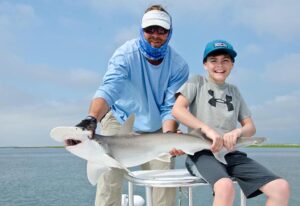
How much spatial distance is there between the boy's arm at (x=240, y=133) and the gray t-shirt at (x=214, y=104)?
7 cm

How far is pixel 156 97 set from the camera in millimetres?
4918

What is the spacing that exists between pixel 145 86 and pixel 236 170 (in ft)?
4.56

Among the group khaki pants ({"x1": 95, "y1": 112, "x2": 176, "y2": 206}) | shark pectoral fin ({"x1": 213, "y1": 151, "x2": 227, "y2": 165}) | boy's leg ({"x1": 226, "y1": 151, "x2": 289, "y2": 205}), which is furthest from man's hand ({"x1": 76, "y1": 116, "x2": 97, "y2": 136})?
boy's leg ({"x1": 226, "y1": 151, "x2": 289, "y2": 205})

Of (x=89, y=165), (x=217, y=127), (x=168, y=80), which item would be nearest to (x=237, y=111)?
(x=217, y=127)

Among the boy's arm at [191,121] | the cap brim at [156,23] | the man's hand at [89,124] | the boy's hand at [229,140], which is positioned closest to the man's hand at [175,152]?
the boy's arm at [191,121]

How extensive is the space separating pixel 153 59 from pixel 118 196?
151 cm

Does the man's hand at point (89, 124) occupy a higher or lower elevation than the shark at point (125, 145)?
higher

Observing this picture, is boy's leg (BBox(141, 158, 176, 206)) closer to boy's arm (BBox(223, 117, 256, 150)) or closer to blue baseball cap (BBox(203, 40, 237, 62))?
boy's arm (BBox(223, 117, 256, 150))

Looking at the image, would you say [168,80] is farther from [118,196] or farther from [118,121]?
[118,196]

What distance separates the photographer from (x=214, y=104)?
4469 millimetres

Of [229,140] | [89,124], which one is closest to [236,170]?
[229,140]

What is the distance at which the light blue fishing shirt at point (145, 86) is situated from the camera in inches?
188

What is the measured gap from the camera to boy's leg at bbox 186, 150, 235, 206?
3.56 meters

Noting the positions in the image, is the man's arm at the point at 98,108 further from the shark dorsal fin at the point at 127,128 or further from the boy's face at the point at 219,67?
the boy's face at the point at 219,67
